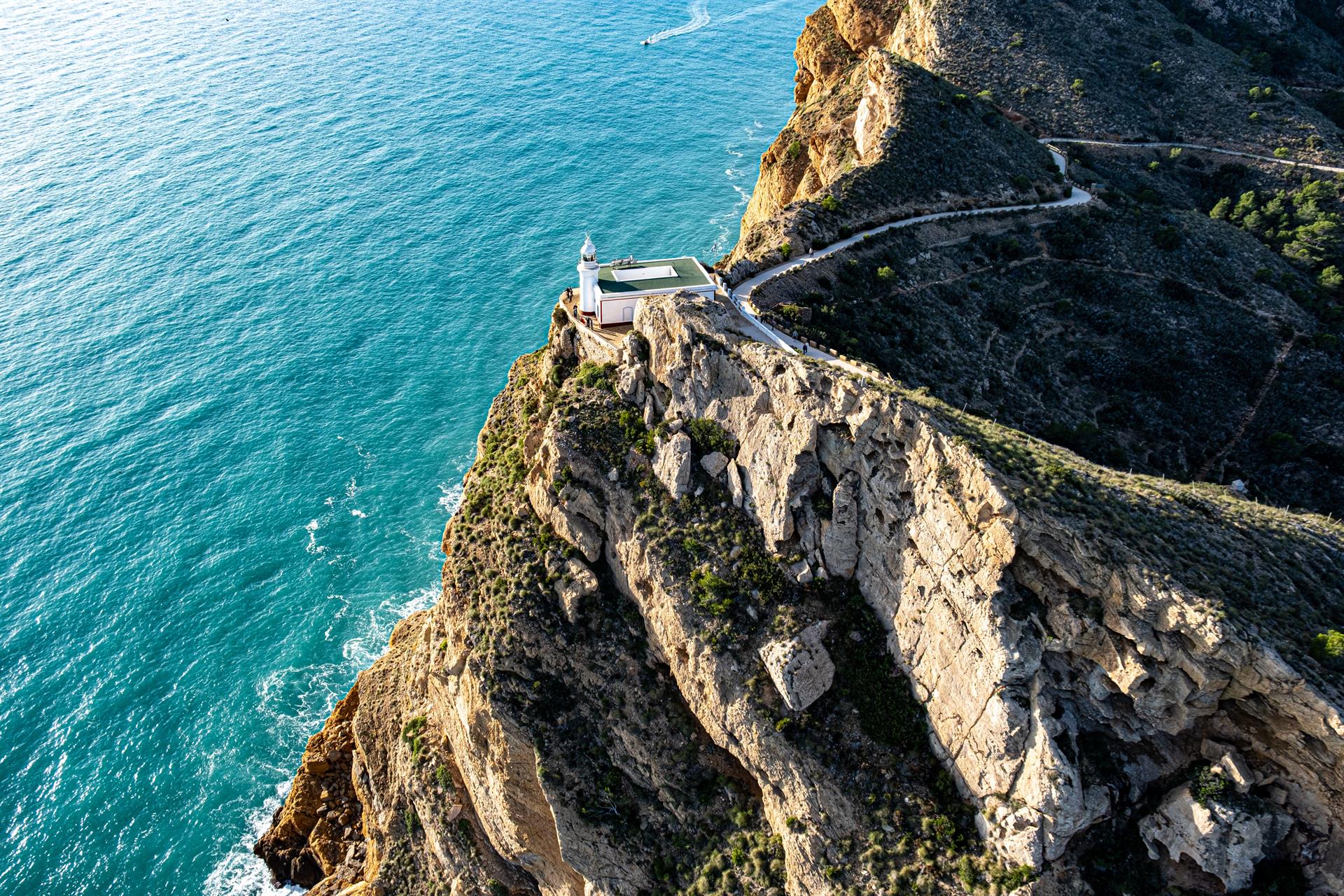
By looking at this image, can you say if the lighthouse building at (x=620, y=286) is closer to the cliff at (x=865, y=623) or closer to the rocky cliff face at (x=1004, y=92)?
the cliff at (x=865, y=623)

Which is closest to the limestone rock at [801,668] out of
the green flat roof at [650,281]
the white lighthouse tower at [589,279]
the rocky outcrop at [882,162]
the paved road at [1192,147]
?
the green flat roof at [650,281]

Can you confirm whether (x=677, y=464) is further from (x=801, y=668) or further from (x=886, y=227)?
(x=886, y=227)

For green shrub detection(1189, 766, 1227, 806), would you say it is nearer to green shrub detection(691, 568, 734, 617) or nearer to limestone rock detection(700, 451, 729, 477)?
green shrub detection(691, 568, 734, 617)

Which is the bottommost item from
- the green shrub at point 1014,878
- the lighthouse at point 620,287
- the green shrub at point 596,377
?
the green shrub at point 1014,878

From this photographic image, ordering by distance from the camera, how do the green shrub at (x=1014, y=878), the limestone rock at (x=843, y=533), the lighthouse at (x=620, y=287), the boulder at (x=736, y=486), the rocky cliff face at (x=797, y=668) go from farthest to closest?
the lighthouse at (x=620, y=287)
the boulder at (x=736, y=486)
the limestone rock at (x=843, y=533)
the green shrub at (x=1014, y=878)
the rocky cliff face at (x=797, y=668)

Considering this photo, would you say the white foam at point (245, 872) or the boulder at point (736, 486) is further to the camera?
the white foam at point (245, 872)

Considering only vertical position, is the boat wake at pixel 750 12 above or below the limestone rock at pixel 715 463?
above

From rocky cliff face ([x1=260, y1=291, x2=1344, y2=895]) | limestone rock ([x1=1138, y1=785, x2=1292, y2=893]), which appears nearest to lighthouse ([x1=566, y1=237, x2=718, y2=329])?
rocky cliff face ([x1=260, y1=291, x2=1344, y2=895])

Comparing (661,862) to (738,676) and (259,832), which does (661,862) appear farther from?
(259,832)
